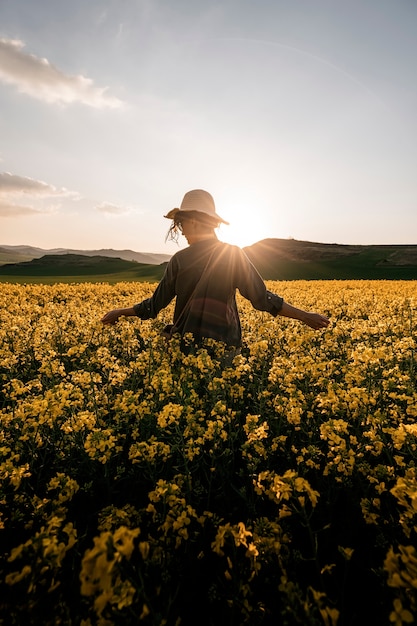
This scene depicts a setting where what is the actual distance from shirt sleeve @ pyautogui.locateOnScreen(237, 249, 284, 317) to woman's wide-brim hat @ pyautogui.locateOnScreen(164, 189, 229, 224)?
819 mm

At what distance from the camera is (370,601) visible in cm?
222

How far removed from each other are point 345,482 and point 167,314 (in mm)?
7204

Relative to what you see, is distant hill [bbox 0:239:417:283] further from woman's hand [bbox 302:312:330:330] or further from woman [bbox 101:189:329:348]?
woman's hand [bbox 302:312:330:330]

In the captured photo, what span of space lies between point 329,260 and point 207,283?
73.8 meters

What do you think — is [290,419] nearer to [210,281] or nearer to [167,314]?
[210,281]

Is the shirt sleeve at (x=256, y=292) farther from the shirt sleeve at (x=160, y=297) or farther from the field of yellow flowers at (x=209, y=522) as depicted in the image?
the shirt sleeve at (x=160, y=297)

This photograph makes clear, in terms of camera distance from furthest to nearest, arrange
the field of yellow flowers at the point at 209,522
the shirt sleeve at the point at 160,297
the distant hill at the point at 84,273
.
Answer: the distant hill at the point at 84,273 < the shirt sleeve at the point at 160,297 < the field of yellow flowers at the point at 209,522

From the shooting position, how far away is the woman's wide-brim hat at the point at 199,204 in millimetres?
4559

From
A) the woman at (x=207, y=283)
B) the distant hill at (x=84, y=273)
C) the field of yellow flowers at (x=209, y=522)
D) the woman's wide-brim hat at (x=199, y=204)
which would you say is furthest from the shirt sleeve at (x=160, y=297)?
the distant hill at (x=84, y=273)

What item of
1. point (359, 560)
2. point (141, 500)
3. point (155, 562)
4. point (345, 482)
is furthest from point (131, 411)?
point (359, 560)

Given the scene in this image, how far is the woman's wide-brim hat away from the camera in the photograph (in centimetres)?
456

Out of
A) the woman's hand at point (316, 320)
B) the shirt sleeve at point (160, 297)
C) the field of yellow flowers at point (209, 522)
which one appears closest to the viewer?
the field of yellow flowers at point (209, 522)

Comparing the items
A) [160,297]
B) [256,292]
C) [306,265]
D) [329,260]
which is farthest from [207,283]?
[329,260]

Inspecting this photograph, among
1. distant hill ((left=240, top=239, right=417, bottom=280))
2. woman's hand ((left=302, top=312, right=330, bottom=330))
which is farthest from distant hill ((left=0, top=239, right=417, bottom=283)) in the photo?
woman's hand ((left=302, top=312, right=330, bottom=330))
